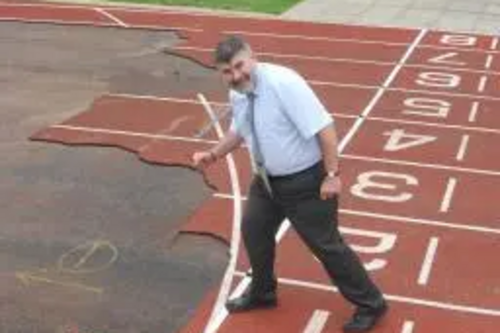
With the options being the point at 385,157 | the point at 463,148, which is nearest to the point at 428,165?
the point at 385,157

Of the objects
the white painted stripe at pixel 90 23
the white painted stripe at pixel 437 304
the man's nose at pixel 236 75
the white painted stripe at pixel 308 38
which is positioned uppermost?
the man's nose at pixel 236 75

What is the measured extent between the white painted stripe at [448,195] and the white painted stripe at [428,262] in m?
0.78

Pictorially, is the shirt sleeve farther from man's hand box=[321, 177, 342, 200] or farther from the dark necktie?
man's hand box=[321, 177, 342, 200]

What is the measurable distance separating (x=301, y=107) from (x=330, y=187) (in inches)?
21.8

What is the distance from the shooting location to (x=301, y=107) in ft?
19.1

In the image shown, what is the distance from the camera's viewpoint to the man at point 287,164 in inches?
230

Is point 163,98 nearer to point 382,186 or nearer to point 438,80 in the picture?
point 438,80

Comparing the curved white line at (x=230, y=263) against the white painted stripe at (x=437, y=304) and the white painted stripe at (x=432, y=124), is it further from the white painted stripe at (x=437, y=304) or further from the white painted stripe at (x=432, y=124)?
the white painted stripe at (x=432, y=124)

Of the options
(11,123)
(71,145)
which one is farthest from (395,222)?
(11,123)

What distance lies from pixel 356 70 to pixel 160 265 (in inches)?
301

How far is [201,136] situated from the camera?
36.7 ft

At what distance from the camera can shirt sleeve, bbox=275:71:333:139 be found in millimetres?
5820

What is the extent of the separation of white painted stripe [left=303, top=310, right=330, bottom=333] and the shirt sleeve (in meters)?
1.54

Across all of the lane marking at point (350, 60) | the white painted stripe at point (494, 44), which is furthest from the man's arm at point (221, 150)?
the white painted stripe at point (494, 44)
